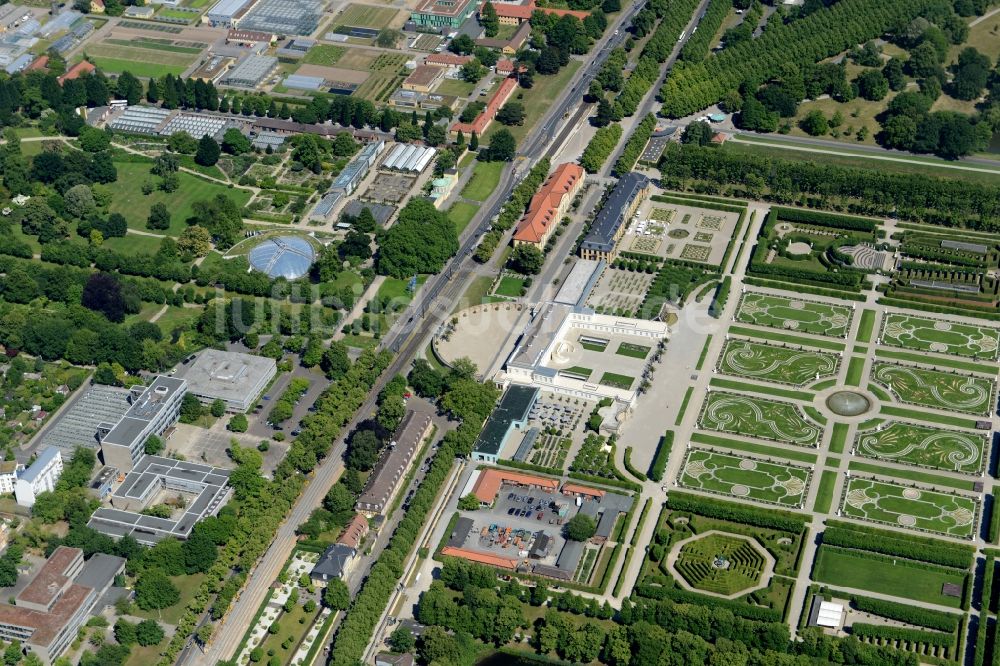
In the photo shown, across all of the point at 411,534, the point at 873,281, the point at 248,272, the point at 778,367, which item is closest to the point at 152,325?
the point at 248,272

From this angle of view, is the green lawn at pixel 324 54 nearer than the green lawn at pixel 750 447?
No

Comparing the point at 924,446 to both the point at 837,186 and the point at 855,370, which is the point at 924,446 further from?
the point at 837,186

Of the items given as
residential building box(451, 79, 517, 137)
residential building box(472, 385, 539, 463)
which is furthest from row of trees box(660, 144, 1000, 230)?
residential building box(472, 385, 539, 463)

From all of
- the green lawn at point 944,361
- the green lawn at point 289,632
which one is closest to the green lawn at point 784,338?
the green lawn at point 944,361

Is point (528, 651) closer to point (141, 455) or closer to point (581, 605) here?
point (581, 605)

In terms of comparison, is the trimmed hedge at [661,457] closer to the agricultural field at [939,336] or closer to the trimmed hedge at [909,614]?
the trimmed hedge at [909,614]

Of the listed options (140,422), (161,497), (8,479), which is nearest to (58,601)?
(161,497)
